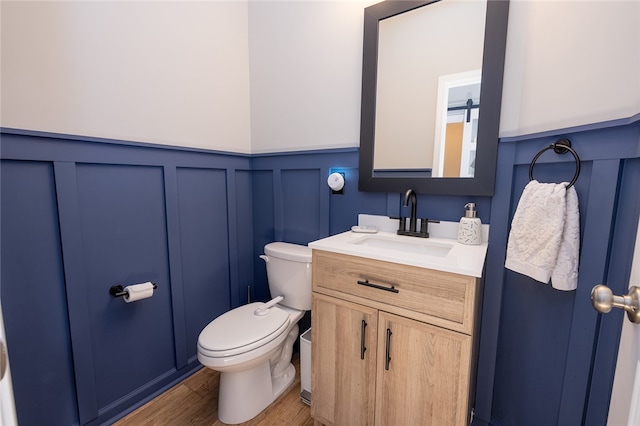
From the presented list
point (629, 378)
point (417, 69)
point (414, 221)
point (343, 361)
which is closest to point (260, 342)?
point (343, 361)

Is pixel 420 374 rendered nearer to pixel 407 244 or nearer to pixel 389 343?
pixel 389 343

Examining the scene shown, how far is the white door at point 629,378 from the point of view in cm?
46

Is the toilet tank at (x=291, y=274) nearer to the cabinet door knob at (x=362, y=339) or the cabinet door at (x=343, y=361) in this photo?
the cabinet door at (x=343, y=361)

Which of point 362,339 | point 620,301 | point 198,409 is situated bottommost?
point 198,409

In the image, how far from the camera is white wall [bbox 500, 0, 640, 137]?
0.78m

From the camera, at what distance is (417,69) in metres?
1.35

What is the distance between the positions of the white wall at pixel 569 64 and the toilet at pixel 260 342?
3.92 ft

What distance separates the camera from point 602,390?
85cm

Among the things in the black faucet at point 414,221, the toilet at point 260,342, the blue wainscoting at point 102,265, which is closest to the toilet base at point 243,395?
the toilet at point 260,342

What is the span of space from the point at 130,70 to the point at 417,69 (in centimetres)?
138

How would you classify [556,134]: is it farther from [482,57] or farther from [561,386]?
[561,386]

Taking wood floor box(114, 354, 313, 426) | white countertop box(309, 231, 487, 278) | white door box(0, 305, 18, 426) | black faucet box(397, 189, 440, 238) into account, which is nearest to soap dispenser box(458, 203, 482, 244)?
white countertop box(309, 231, 487, 278)

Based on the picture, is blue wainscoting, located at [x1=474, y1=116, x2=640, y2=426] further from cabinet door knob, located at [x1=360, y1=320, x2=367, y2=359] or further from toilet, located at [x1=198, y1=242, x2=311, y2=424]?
toilet, located at [x1=198, y1=242, x2=311, y2=424]

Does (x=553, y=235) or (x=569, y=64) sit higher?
(x=569, y=64)
